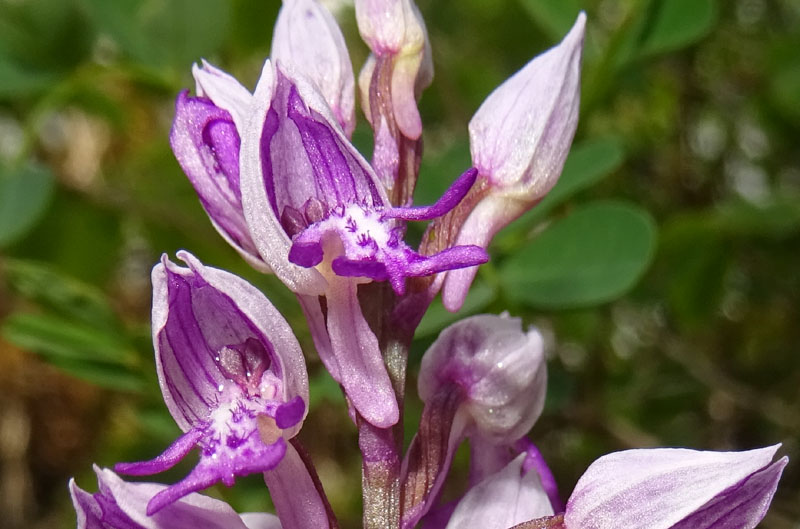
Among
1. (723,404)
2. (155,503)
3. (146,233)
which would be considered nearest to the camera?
(155,503)

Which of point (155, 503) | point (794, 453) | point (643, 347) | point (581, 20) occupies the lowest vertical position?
point (794, 453)

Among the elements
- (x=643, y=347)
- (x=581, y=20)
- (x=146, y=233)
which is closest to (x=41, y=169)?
(x=146, y=233)

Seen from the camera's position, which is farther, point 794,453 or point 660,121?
point 660,121

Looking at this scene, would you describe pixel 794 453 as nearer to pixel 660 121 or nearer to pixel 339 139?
pixel 660 121

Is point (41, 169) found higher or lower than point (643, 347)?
higher

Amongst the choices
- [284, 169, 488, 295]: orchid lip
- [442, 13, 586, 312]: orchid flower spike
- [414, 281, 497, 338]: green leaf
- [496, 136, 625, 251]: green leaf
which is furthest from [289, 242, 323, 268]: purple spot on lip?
[496, 136, 625, 251]: green leaf

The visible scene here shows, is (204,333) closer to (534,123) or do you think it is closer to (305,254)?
(305,254)

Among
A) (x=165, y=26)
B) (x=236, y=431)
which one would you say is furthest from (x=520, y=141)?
(x=165, y=26)
